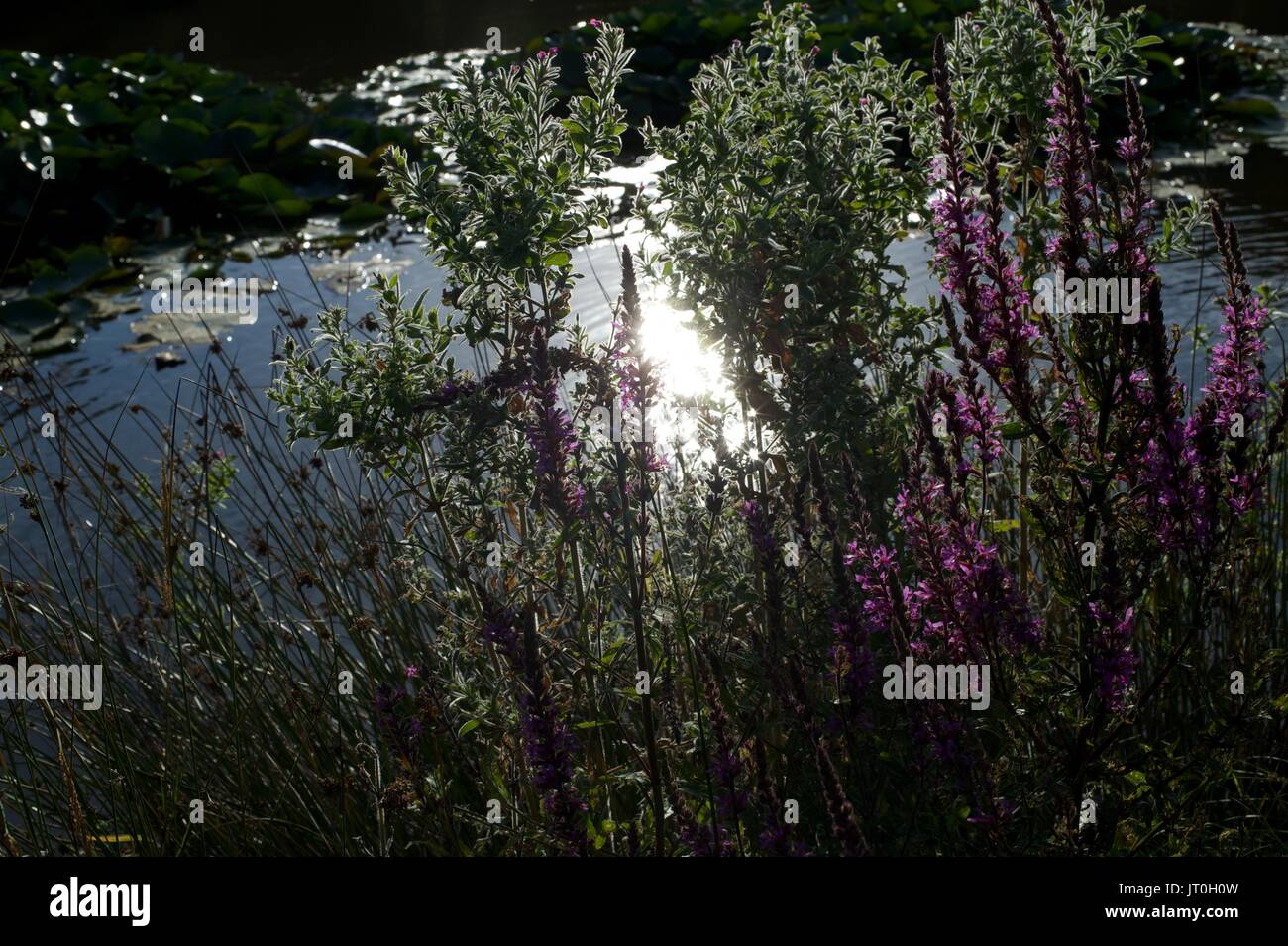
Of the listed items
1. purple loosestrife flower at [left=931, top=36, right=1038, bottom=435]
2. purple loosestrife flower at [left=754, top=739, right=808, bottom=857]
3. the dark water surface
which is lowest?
purple loosestrife flower at [left=754, top=739, right=808, bottom=857]

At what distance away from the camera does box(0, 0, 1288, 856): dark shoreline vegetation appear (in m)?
2.15

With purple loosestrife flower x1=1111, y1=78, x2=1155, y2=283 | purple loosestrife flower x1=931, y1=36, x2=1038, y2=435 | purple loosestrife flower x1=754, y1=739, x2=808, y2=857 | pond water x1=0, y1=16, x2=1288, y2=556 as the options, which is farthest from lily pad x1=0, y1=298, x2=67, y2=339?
purple loosestrife flower x1=1111, y1=78, x2=1155, y2=283

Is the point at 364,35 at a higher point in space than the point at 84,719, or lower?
higher

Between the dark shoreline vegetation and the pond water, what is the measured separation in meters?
1.97

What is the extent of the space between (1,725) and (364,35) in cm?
1389

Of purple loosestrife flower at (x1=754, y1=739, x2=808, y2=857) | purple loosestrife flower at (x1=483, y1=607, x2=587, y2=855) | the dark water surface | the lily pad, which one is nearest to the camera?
purple loosestrife flower at (x1=754, y1=739, x2=808, y2=857)

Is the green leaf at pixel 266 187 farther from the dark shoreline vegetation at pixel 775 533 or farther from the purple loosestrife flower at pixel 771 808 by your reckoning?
the purple loosestrife flower at pixel 771 808

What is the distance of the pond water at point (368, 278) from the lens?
5840mm

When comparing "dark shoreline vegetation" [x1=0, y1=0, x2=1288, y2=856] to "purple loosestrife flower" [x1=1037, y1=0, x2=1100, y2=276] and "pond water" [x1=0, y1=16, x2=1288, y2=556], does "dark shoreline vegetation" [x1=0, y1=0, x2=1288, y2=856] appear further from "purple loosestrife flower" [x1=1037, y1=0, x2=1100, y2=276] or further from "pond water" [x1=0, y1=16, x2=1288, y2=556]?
"pond water" [x1=0, y1=16, x2=1288, y2=556]

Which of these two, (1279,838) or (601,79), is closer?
(601,79)

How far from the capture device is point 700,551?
2.58 m
